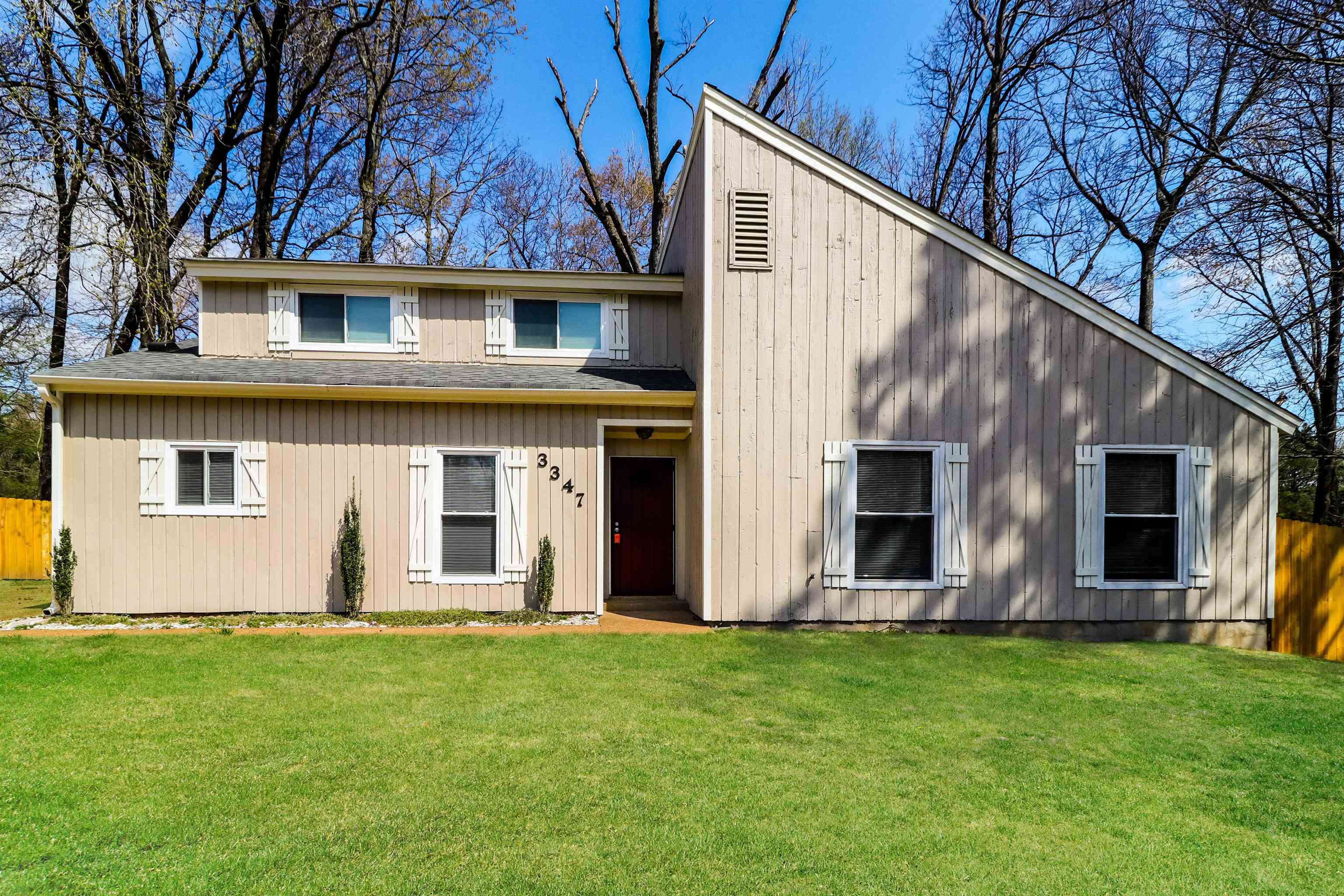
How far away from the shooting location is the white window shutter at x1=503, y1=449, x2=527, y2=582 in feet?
29.5

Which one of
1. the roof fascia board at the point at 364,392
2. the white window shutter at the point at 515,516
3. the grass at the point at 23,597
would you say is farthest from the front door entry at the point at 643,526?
the grass at the point at 23,597

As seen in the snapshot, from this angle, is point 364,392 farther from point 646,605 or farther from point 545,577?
point 646,605

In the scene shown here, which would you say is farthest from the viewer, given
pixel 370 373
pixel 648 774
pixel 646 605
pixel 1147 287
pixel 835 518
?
pixel 1147 287

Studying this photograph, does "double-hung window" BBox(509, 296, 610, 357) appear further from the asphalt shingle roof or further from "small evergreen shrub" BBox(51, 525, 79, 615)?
"small evergreen shrub" BBox(51, 525, 79, 615)

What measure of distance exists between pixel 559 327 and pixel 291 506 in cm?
446

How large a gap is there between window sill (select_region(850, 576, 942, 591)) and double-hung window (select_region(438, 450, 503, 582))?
458 centimetres

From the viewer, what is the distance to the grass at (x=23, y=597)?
898 centimetres

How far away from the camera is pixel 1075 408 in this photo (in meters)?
8.73

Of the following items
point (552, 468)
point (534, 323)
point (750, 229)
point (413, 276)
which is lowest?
point (552, 468)

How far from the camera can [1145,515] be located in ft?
28.8

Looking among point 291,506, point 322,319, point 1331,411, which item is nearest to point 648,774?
point 291,506

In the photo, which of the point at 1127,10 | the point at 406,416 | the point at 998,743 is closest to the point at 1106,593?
the point at 998,743

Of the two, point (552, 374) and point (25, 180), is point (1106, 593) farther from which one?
point (25, 180)

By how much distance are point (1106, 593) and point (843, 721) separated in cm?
542
